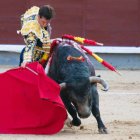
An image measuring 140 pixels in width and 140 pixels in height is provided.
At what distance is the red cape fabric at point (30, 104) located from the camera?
20.8 ft

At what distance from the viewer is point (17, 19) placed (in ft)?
42.2

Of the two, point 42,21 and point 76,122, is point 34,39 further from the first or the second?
point 76,122

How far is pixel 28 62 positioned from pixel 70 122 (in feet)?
2.20

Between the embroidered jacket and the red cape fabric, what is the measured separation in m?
0.13

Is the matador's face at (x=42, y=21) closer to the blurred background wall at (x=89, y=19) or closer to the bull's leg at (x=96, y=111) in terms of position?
the bull's leg at (x=96, y=111)

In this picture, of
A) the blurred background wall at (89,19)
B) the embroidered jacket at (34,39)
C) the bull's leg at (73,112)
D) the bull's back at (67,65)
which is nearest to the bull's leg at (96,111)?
the bull's back at (67,65)

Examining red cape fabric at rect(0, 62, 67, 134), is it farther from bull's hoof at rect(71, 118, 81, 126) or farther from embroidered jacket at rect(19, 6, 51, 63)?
bull's hoof at rect(71, 118, 81, 126)

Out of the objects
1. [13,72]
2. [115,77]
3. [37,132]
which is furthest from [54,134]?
[115,77]

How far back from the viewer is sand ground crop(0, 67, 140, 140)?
6152 mm

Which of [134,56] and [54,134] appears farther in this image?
[134,56]

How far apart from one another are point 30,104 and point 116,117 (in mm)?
1330

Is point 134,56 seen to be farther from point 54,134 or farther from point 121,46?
point 54,134

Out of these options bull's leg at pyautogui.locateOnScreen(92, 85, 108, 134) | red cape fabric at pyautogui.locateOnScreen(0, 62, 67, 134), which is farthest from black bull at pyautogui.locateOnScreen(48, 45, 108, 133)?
red cape fabric at pyautogui.locateOnScreen(0, 62, 67, 134)

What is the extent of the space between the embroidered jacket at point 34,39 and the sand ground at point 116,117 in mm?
674
